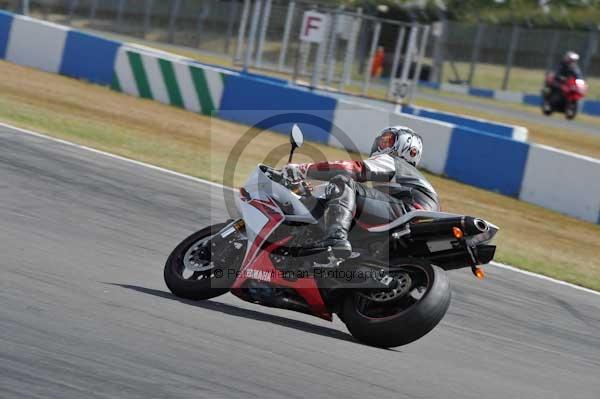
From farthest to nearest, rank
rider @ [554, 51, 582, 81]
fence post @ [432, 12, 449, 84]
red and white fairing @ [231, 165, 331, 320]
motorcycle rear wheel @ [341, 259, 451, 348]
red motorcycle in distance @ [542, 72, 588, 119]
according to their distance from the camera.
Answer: fence post @ [432, 12, 449, 84], red motorcycle in distance @ [542, 72, 588, 119], rider @ [554, 51, 582, 81], red and white fairing @ [231, 165, 331, 320], motorcycle rear wheel @ [341, 259, 451, 348]

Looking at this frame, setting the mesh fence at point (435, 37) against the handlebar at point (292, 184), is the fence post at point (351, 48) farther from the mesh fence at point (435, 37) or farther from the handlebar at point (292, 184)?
the handlebar at point (292, 184)

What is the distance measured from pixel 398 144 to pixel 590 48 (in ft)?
120

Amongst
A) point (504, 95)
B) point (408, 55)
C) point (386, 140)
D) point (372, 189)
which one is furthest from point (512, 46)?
point (372, 189)

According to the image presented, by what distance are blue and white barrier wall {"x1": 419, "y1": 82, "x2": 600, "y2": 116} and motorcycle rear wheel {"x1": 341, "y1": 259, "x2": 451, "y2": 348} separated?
3528 cm

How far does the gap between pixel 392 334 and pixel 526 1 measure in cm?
4415

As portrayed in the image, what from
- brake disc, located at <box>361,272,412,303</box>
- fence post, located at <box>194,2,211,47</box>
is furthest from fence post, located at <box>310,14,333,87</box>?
fence post, located at <box>194,2,211,47</box>

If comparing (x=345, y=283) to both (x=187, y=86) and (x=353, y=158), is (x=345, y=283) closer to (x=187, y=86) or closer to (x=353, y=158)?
(x=353, y=158)

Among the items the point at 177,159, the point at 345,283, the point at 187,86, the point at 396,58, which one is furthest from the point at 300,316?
the point at 396,58

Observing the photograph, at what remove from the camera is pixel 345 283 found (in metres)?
6.46

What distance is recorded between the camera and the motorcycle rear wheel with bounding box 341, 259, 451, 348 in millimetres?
6023

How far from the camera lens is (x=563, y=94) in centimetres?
3244

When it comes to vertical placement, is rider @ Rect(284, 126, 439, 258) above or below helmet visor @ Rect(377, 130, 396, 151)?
below

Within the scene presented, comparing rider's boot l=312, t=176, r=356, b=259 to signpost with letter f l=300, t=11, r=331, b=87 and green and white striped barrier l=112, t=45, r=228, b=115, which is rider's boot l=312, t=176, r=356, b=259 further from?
signpost with letter f l=300, t=11, r=331, b=87

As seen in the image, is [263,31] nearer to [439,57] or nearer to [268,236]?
[268,236]
